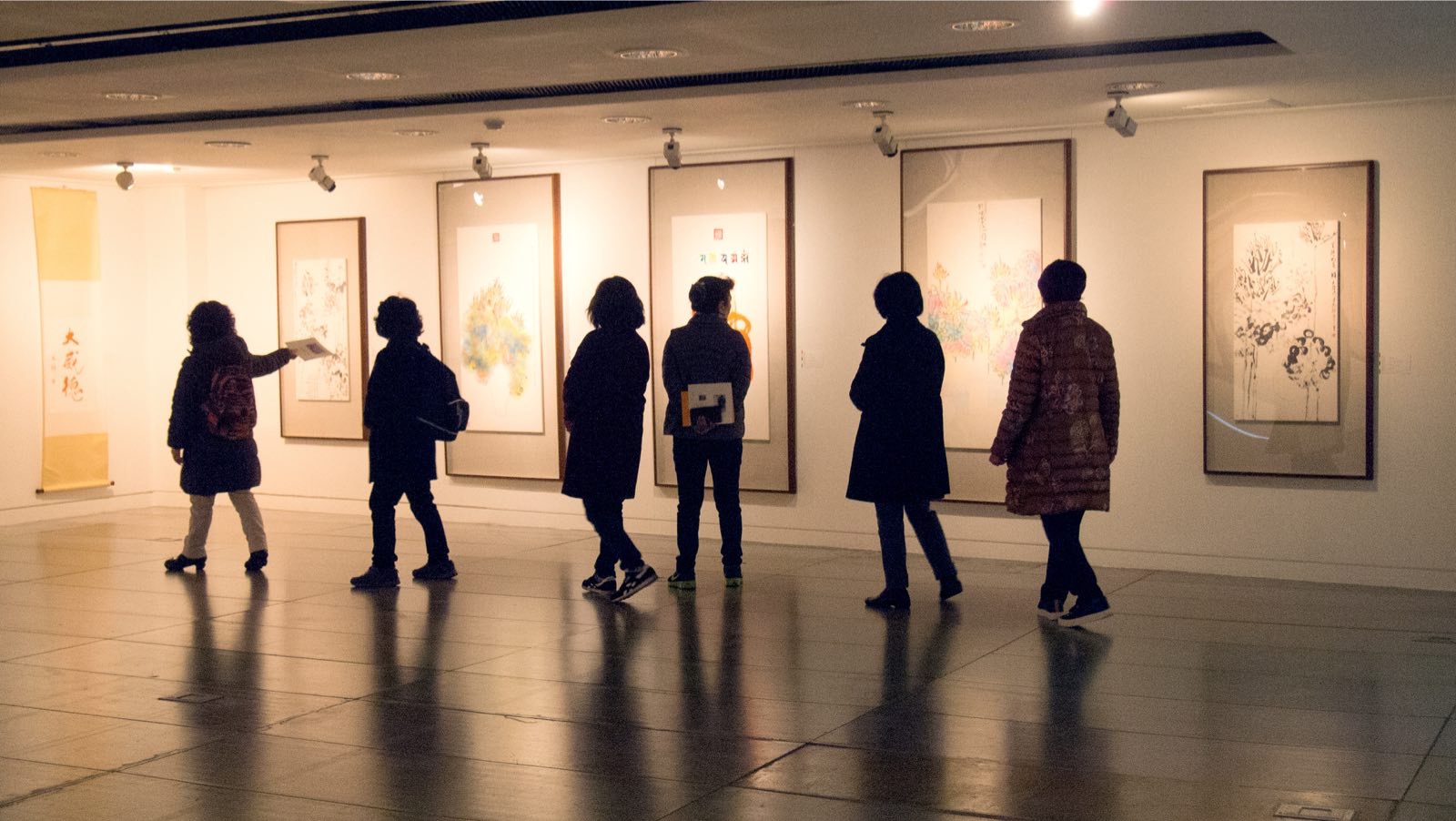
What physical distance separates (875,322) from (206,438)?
4.49 m

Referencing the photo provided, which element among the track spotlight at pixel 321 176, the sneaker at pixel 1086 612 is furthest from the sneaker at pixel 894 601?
the track spotlight at pixel 321 176

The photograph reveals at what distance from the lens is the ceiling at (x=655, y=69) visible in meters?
6.96

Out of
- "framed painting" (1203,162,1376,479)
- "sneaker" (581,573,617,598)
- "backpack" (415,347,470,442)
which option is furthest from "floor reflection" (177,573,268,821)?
"framed painting" (1203,162,1376,479)

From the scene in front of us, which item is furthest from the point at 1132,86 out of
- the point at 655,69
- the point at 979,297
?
the point at 655,69

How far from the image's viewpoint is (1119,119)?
30.0 ft

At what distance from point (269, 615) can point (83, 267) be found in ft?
21.2

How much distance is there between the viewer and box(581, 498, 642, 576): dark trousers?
8898 millimetres

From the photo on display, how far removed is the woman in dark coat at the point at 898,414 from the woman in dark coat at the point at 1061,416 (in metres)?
0.58

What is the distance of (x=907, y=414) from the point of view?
841 cm

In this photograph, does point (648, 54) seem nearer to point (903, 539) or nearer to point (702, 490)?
point (702, 490)

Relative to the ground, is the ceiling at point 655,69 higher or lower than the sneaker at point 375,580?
higher

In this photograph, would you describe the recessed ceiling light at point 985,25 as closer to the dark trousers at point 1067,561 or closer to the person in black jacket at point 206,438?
the dark trousers at point 1067,561

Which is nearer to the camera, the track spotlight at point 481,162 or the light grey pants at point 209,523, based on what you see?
the light grey pants at point 209,523

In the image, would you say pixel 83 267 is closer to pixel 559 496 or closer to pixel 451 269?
pixel 451 269
